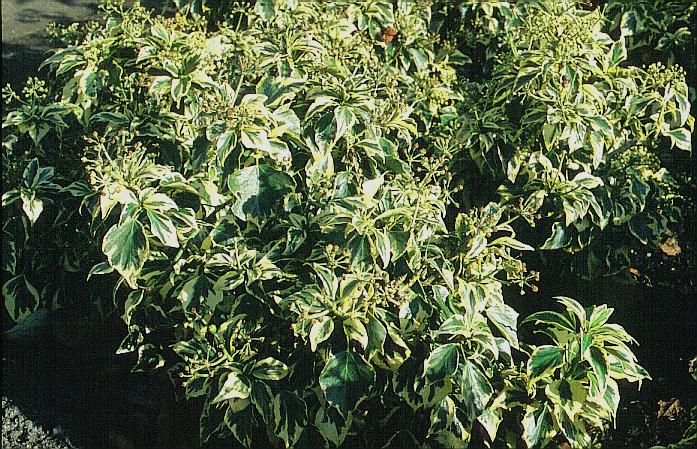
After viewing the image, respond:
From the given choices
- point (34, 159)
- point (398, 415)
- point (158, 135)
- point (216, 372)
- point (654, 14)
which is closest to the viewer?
point (216, 372)

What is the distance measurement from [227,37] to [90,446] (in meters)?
1.44

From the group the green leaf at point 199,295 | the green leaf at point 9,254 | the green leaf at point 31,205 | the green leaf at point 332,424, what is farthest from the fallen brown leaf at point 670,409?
the green leaf at point 9,254

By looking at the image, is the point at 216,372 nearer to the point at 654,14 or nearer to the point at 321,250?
the point at 321,250

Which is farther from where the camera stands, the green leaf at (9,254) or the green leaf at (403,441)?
the green leaf at (9,254)

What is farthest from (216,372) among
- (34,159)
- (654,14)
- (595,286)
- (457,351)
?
(654,14)

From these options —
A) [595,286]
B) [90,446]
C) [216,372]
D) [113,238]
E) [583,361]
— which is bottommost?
[90,446]

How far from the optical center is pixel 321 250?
2.20 m

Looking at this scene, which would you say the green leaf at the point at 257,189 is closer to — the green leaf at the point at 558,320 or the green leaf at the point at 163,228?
the green leaf at the point at 163,228

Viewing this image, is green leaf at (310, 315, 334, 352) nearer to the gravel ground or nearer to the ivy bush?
the ivy bush

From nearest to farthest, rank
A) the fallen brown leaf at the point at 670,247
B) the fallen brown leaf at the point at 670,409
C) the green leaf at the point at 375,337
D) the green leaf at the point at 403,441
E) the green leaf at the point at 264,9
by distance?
the green leaf at the point at 375,337 → the green leaf at the point at 403,441 → the fallen brown leaf at the point at 670,409 → the green leaf at the point at 264,9 → the fallen brown leaf at the point at 670,247

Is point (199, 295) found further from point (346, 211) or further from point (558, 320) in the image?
point (558, 320)

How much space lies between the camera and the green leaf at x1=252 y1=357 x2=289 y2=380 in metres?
2.07

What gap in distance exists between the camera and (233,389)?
6.62 ft

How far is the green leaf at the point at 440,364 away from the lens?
1921 mm
